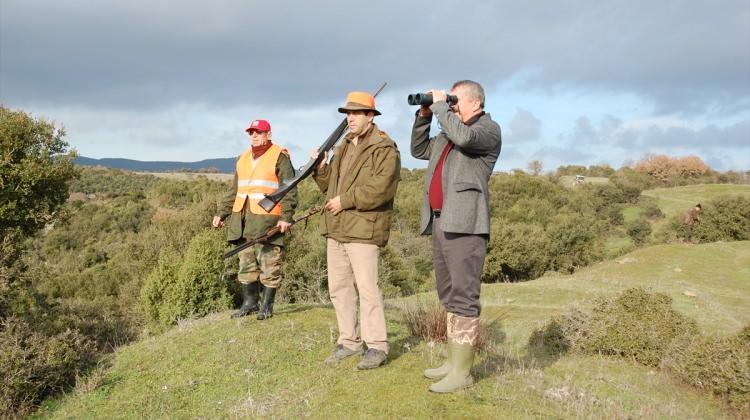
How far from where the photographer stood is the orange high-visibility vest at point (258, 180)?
7391 mm

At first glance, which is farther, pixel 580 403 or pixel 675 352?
pixel 675 352

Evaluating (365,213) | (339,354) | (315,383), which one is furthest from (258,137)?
(315,383)

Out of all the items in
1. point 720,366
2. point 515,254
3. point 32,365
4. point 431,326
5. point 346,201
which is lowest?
point 515,254

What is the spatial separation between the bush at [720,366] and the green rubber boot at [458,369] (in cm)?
509

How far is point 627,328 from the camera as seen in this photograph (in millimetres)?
10023

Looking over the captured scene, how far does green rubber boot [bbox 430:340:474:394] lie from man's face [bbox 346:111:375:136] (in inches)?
83.4

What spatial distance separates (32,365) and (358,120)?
473 cm

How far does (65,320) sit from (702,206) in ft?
167

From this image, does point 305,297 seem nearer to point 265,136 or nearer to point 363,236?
point 265,136

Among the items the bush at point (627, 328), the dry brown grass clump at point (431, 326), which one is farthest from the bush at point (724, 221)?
the dry brown grass clump at point (431, 326)

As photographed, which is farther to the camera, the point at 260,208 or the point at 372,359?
the point at 260,208

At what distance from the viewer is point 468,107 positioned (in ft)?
15.6

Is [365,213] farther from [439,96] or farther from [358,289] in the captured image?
[439,96]

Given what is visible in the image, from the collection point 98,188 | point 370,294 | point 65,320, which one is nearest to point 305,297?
point 65,320
